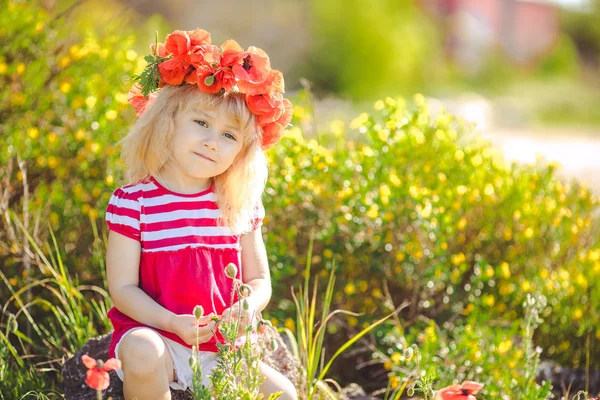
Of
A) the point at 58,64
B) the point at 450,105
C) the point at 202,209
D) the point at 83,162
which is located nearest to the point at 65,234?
the point at 83,162

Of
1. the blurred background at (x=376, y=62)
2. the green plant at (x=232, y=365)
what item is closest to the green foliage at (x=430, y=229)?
the green plant at (x=232, y=365)

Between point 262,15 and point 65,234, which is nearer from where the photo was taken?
point 65,234

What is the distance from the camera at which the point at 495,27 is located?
114 feet

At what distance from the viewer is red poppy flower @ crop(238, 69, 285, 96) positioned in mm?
2186

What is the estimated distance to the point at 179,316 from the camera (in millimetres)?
2066

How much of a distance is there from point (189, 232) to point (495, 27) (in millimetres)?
34805

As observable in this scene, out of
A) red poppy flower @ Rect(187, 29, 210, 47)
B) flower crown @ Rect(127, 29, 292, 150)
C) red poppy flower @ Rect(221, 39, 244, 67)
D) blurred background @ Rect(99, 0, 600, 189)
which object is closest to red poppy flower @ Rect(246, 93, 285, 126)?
flower crown @ Rect(127, 29, 292, 150)

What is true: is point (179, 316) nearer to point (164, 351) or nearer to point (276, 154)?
point (164, 351)

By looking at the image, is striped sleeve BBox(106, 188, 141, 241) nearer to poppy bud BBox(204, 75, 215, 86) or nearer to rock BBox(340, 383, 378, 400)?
poppy bud BBox(204, 75, 215, 86)

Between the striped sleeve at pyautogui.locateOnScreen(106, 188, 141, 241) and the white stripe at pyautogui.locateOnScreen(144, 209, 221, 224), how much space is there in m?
0.03

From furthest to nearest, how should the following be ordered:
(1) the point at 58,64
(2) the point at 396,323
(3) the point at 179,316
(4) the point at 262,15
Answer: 1. (4) the point at 262,15
2. (1) the point at 58,64
3. (2) the point at 396,323
4. (3) the point at 179,316

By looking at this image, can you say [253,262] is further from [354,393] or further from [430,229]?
[430,229]

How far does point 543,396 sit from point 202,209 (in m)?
1.31

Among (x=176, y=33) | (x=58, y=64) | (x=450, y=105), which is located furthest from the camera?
(x=450, y=105)
